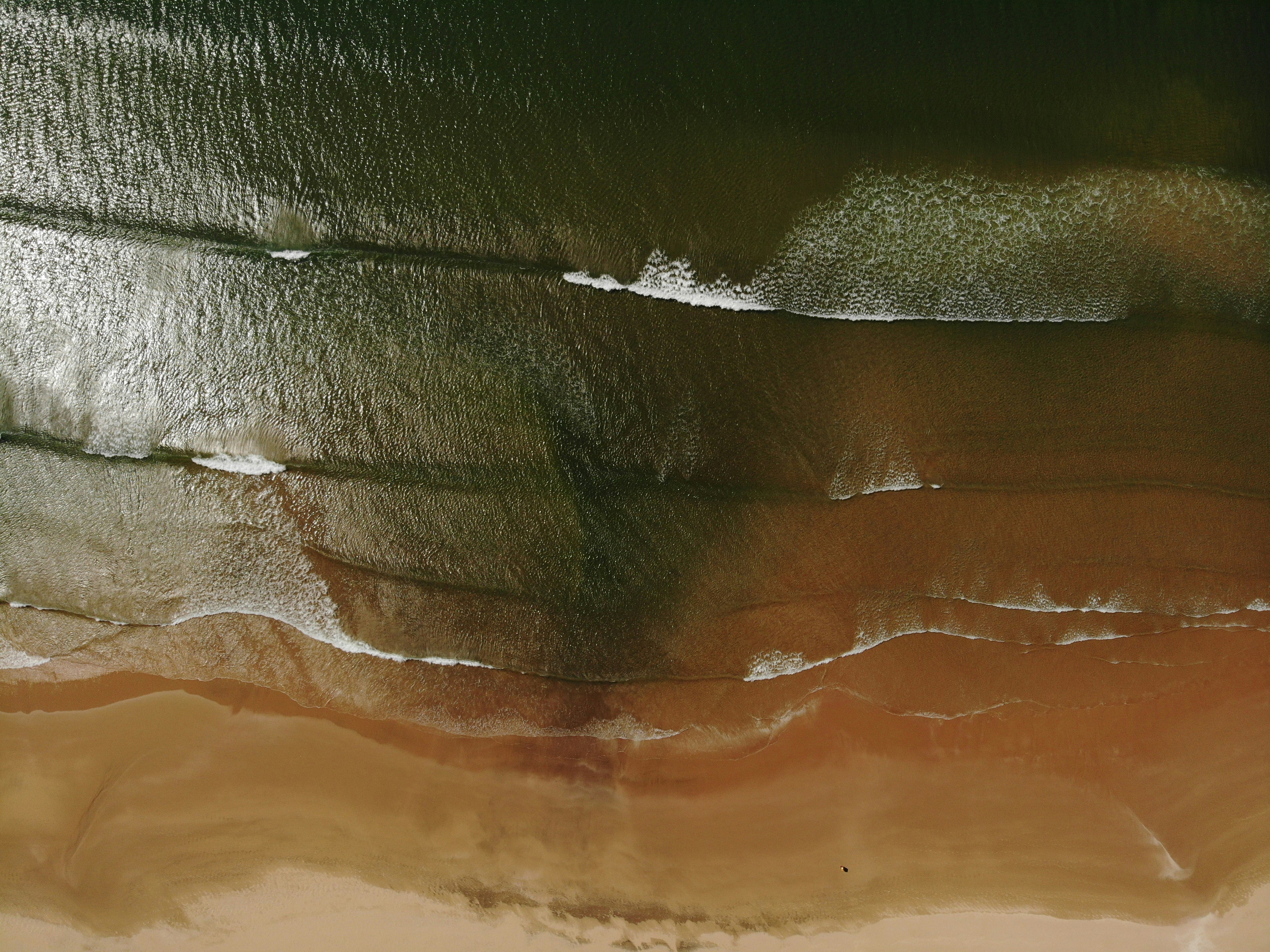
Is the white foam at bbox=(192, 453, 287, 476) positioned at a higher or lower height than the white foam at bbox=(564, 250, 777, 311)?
lower

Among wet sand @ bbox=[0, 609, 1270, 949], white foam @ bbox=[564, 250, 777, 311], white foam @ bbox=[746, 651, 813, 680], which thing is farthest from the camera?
white foam @ bbox=[564, 250, 777, 311]

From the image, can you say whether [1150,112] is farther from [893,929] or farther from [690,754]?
[893,929]

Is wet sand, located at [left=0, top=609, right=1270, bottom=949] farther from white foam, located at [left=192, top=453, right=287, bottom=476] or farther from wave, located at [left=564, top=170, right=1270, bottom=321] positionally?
wave, located at [left=564, top=170, right=1270, bottom=321]

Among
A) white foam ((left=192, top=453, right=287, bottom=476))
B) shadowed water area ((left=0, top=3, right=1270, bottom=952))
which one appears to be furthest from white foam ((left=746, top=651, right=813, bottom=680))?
white foam ((left=192, top=453, right=287, bottom=476))

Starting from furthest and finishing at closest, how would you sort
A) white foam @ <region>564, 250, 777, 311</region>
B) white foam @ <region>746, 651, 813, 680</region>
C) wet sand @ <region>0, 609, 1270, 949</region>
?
white foam @ <region>564, 250, 777, 311</region> < white foam @ <region>746, 651, 813, 680</region> < wet sand @ <region>0, 609, 1270, 949</region>

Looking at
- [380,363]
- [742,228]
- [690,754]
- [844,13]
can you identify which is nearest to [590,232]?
[742,228]

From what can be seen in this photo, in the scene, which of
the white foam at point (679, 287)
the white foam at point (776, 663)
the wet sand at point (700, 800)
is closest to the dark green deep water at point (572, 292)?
the white foam at point (679, 287)

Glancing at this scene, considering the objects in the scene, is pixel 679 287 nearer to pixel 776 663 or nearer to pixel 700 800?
pixel 776 663
